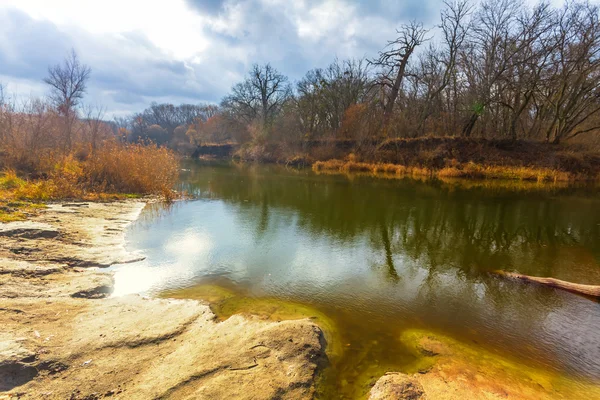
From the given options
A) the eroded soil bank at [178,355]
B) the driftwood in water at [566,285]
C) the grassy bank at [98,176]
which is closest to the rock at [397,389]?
the eroded soil bank at [178,355]

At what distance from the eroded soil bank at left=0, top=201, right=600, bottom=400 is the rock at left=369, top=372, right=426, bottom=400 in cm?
1

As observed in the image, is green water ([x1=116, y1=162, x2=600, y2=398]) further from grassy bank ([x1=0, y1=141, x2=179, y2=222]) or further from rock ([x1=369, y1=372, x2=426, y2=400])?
grassy bank ([x1=0, y1=141, x2=179, y2=222])

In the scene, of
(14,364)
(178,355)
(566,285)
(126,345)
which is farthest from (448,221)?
(14,364)

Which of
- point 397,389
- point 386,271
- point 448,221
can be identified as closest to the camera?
point 397,389

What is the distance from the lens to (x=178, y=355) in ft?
10.4

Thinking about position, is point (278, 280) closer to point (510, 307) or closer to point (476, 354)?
point (476, 354)

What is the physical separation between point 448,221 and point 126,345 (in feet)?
33.1

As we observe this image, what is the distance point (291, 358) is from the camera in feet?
10.5

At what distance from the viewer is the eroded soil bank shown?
2.67 metres

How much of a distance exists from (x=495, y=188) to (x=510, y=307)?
15555 millimetres

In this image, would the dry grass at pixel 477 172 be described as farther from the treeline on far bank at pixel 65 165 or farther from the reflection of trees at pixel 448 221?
the treeline on far bank at pixel 65 165

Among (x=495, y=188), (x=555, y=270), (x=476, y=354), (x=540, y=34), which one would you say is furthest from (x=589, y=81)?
(x=476, y=354)

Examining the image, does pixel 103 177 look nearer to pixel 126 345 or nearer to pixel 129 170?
pixel 129 170

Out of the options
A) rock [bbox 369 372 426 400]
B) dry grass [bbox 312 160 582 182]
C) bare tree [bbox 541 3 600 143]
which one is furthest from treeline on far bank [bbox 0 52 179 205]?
bare tree [bbox 541 3 600 143]
